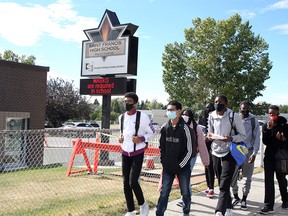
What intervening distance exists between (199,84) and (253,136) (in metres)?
31.7

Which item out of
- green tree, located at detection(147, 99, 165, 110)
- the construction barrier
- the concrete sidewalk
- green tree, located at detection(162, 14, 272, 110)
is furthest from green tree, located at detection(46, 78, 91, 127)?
green tree, located at detection(147, 99, 165, 110)

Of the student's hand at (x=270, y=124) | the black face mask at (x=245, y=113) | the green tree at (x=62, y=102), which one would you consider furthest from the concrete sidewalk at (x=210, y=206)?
the green tree at (x=62, y=102)

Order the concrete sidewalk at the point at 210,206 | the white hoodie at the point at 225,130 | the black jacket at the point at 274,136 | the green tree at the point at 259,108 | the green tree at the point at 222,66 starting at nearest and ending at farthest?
the white hoodie at the point at 225,130 < the concrete sidewalk at the point at 210,206 < the black jacket at the point at 274,136 < the green tree at the point at 222,66 < the green tree at the point at 259,108

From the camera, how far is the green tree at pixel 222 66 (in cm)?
3584

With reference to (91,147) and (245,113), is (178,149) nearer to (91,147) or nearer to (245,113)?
(245,113)

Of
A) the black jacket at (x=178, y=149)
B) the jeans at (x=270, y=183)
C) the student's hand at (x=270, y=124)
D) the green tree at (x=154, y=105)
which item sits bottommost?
the jeans at (x=270, y=183)

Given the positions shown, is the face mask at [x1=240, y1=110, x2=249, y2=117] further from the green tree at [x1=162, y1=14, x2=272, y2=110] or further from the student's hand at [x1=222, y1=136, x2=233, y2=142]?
the green tree at [x1=162, y1=14, x2=272, y2=110]

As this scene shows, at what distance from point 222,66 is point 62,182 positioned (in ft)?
98.2

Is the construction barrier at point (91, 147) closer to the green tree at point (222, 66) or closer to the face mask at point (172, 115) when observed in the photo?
the face mask at point (172, 115)

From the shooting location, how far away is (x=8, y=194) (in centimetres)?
806

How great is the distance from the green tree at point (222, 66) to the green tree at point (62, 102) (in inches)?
417

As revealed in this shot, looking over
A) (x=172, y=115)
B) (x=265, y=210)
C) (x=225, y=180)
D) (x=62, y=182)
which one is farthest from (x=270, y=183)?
(x=62, y=182)

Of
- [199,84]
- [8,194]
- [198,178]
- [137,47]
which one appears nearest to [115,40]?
[137,47]

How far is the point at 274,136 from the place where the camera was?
240 inches
